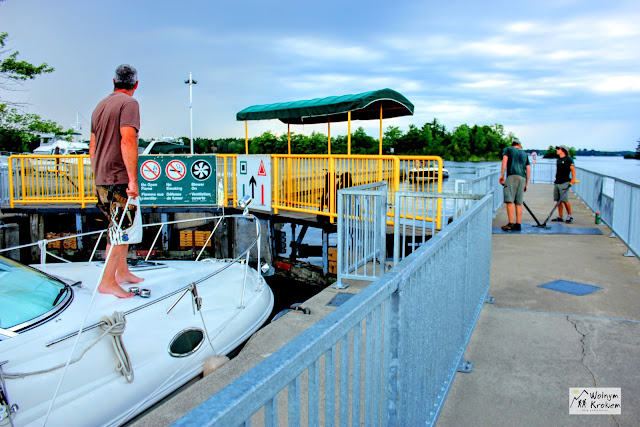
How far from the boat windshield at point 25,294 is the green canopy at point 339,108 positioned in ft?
26.3

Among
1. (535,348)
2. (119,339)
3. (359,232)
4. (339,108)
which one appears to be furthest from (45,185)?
(535,348)

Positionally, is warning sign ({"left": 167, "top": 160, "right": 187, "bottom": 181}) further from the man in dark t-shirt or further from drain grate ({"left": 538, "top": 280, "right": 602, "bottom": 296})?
drain grate ({"left": 538, "top": 280, "right": 602, "bottom": 296})

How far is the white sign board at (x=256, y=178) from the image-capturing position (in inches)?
488

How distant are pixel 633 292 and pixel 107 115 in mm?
6302

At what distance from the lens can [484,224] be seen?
503 centimetres

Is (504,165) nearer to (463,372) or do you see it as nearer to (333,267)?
(333,267)

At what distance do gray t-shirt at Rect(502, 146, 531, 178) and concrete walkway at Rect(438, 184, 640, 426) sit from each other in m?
3.63

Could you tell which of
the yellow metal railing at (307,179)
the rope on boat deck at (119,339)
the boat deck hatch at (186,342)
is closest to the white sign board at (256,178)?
the yellow metal railing at (307,179)

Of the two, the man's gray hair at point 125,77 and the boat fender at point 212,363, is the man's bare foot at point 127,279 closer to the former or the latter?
the boat fender at point 212,363

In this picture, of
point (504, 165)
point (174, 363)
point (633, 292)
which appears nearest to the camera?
point (174, 363)

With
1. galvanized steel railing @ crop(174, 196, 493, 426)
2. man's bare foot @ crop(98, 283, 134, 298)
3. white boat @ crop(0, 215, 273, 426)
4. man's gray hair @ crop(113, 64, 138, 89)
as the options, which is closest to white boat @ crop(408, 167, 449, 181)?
white boat @ crop(0, 215, 273, 426)

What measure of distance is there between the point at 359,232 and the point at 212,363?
9.76 ft

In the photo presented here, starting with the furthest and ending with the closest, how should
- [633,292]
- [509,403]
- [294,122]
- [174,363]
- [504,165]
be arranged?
[294,122] < [504,165] < [633,292] < [174,363] < [509,403]

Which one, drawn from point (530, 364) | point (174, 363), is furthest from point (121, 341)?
point (530, 364)
